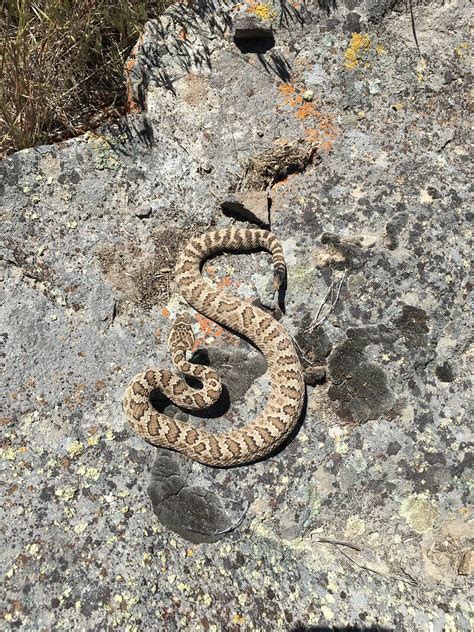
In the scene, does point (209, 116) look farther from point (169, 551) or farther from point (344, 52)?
point (169, 551)

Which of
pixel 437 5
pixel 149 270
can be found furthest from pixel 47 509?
pixel 437 5

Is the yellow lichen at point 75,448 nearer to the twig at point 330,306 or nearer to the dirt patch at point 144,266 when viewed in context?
the dirt patch at point 144,266

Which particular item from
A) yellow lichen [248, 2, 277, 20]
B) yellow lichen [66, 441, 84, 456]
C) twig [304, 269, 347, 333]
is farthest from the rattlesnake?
yellow lichen [248, 2, 277, 20]

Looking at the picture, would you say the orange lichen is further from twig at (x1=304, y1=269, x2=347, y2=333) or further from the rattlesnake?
twig at (x1=304, y1=269, x2=347, y2=333)

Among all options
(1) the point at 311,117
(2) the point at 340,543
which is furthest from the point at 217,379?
(1) the point at 311,117

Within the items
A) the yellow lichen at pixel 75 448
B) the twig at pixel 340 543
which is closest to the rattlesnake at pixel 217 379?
the yellow lichen at pixel 75 448
